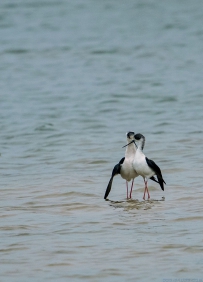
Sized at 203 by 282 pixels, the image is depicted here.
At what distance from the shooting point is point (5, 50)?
27.0 meters

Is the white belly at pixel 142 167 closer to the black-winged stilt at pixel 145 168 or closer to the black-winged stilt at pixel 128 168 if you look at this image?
the black-winged stilt at pixel 145 168

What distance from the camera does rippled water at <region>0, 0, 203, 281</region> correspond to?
7.74 meters

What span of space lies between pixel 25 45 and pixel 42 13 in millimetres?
5866

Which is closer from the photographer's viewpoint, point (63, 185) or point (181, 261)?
point (181, 261)

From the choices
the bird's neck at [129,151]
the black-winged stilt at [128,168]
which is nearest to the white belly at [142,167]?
the black-winged stilt at [128,168]

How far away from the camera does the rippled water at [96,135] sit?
7738 mm

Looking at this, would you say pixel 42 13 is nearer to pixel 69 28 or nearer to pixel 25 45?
pixel 69 28

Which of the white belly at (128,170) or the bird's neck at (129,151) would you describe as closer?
the white belly at (128,170)

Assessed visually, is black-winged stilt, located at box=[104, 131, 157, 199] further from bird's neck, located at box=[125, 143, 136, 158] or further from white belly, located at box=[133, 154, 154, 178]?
white belly, located at box=[133, 154, 154, 178]

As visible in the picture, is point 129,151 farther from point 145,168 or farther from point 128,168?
point 145,168

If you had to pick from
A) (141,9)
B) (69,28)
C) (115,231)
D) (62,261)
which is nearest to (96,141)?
(115,231)

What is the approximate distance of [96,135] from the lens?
1541cm

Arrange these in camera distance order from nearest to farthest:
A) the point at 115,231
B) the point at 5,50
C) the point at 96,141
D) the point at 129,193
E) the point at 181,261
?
the point at 181,261 < the point at 115,231 < the point at 129,193 < the point at 96,141 < the point at 5,50

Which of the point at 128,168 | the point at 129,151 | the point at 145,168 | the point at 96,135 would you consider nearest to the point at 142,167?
the point at 145,168
